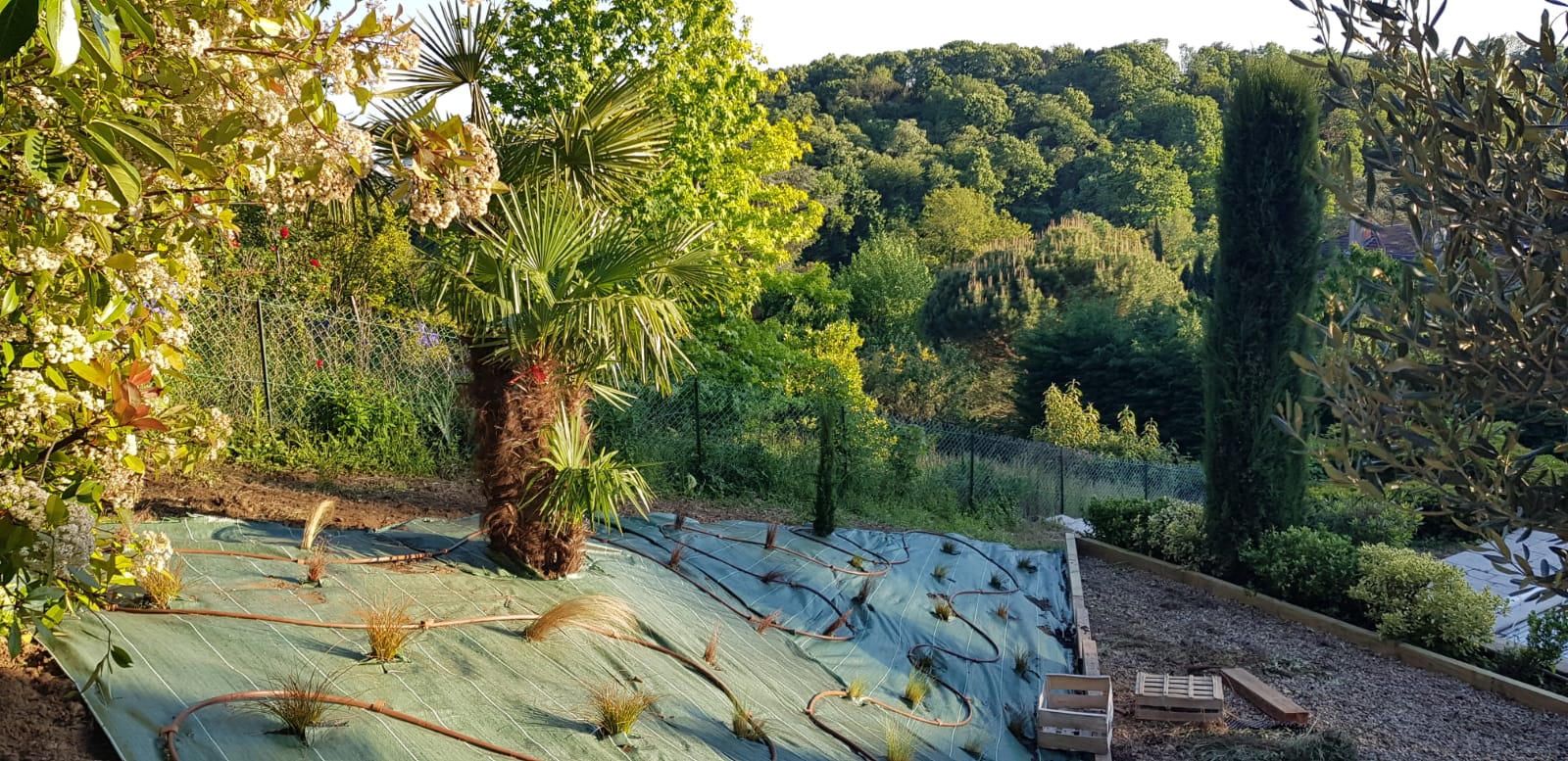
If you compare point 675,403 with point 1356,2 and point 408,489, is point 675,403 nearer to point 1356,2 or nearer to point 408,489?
point 408,489

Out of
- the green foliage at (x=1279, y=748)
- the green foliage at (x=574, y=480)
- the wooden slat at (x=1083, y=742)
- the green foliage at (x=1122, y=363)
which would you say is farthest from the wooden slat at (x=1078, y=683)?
the green foliage at (x=1122, y=363)

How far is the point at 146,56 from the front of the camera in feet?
8.27

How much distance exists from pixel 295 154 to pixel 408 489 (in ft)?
18.6

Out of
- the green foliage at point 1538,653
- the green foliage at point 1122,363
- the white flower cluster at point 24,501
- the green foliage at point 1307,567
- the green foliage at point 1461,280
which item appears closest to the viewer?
the white flower cluster at point 24,501

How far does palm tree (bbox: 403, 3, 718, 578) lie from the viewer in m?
5.23

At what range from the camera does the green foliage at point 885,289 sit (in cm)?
2853

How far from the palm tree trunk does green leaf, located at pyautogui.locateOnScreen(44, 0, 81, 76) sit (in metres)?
4.23

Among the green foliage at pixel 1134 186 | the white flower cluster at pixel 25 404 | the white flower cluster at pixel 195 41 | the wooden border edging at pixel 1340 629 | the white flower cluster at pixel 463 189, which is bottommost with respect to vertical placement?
the wooden border edging at pixel 1340 629

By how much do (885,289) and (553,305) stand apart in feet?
78.4

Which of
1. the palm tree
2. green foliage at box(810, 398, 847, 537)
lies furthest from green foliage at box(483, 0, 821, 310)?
the palm tree

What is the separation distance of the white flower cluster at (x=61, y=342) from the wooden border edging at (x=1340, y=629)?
8259mm

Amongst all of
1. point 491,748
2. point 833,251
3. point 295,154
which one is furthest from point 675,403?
point 833,251

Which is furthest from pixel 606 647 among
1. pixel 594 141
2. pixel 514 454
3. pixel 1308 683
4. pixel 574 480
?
pixel 1308 683

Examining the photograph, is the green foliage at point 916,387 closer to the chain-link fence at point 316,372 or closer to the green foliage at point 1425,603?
the chain-link fence at point 316,372
